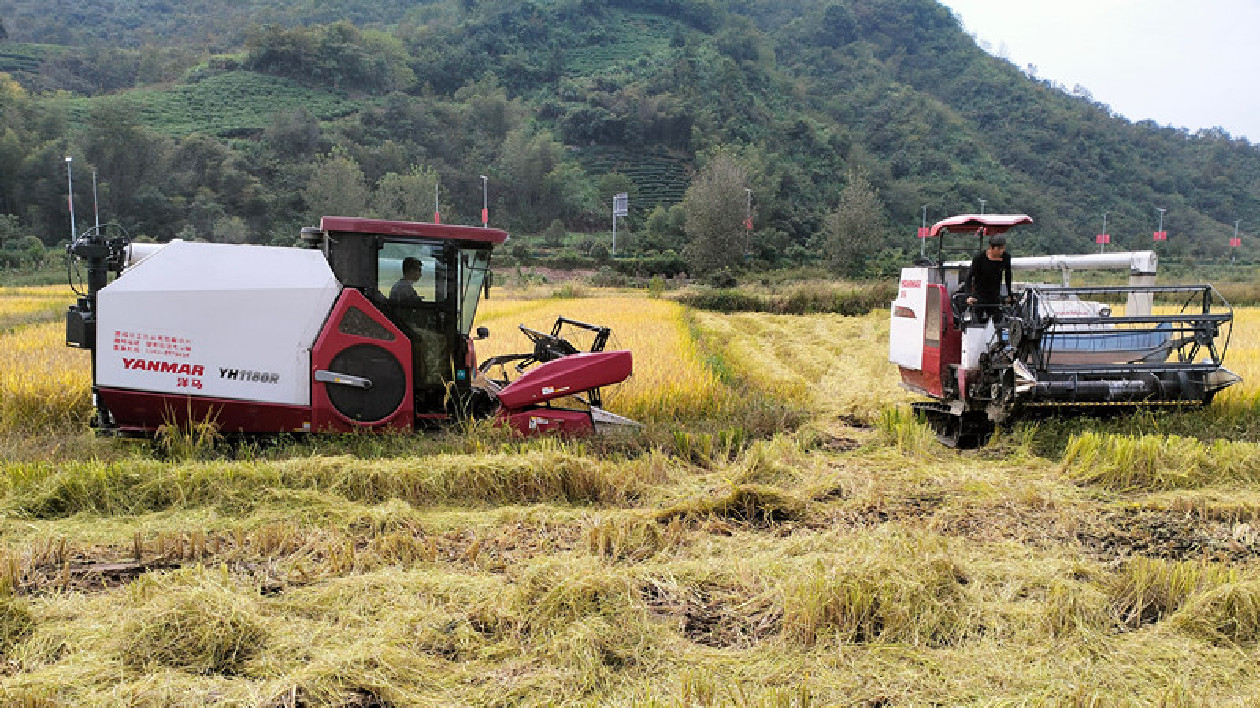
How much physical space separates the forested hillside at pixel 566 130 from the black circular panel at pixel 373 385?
41715 millimetres

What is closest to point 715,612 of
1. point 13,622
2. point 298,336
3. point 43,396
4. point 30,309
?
point 13,622

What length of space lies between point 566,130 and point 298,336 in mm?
85980

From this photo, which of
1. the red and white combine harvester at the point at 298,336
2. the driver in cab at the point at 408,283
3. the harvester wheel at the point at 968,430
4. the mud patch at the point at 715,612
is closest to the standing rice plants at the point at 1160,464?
the harvester wheel at the point at 968,430

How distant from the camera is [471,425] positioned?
6910mm

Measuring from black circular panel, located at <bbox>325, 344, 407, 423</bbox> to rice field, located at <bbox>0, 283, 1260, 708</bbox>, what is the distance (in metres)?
0.24

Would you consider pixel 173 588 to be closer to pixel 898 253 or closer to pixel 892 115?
pixel 898 253

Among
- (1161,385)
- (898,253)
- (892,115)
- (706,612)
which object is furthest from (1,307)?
(892,115)

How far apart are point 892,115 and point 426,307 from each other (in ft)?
356

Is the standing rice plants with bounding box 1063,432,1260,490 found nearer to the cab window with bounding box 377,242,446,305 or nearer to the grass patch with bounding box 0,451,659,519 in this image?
the grass patch with bounding box 0,451,659,519

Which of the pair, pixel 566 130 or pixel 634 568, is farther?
pixel 566 130

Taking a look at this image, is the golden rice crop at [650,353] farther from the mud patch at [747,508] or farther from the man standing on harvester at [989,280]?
the mud patch at [747,508]

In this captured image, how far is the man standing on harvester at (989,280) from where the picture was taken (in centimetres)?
777

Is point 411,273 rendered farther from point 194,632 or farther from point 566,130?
point 566,130

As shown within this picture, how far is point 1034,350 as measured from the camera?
711 cm
